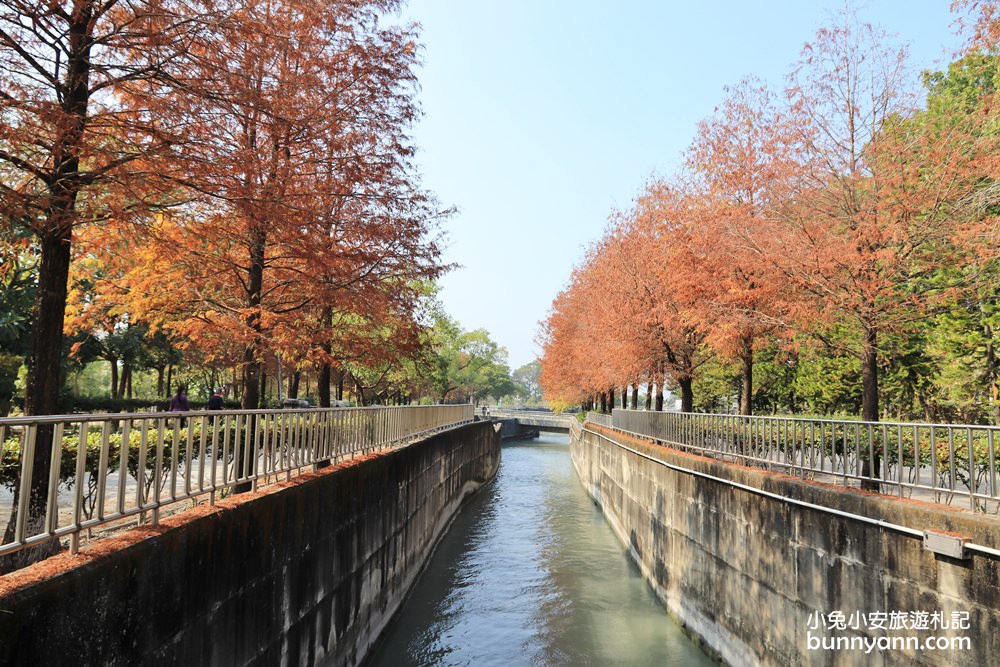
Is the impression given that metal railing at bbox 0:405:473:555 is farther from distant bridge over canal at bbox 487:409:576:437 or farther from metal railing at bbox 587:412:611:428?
distant bridge over canal at bbox 487:409:576:437

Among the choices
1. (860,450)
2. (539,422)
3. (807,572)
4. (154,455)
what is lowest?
(539,422)

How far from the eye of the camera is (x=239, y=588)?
6.03 metres

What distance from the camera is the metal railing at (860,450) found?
285 inches

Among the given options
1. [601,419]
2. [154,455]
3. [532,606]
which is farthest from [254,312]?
[601,419]

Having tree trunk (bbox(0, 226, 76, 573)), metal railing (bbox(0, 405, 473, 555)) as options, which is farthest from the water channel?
tree trunk (bbox(0, 226, 76, 573))

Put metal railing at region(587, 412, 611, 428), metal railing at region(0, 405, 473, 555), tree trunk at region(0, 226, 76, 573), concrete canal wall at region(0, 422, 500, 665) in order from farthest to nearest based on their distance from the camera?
metal railing at region(587, 412, 611, 428)
tree trunk at region(0, 226, 76, 573)
metal railing at region(0, 405, 473, 555)
concrete canal wall at region(0, 422, 500, 665)

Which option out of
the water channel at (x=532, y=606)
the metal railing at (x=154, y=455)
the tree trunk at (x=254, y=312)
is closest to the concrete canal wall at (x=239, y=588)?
the metal railing at (x=154, y=455)

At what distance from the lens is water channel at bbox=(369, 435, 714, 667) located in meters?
11.5

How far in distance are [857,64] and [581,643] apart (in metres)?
12.5

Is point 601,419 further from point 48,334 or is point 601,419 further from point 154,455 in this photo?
point 48,334

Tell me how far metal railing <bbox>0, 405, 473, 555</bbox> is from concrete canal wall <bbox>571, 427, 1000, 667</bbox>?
21.9ft

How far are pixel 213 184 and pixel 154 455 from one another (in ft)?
12.8

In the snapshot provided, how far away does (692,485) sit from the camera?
13.3 m

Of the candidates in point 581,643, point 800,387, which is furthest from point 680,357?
point 581,643
